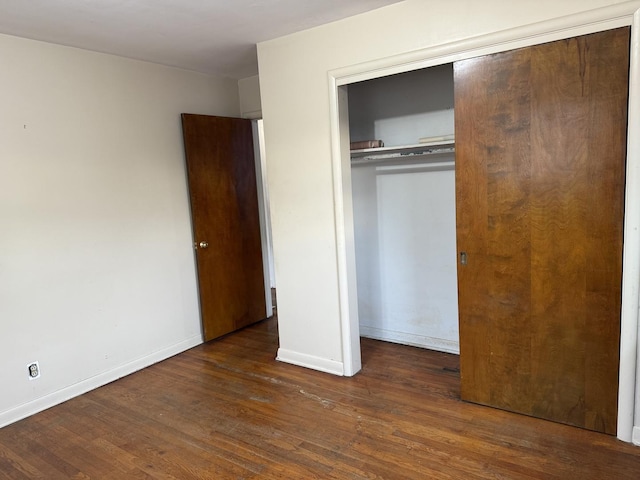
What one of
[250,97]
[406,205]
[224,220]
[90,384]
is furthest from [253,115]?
[90,384]

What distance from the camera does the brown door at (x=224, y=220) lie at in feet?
12.8

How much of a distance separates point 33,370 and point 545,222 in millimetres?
3309

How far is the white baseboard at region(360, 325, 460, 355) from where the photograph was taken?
3555 mm

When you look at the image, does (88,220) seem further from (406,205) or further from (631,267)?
(631,267)

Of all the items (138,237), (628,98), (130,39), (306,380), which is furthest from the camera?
(138,237)

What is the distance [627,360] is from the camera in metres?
2.21

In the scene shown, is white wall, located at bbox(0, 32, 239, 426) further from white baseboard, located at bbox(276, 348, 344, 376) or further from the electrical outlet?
white baseboard, located at bbox(276, 348, 344, 376)

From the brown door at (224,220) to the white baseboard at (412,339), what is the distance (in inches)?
49.3

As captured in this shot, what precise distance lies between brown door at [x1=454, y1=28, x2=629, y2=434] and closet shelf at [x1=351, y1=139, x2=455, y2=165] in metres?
0.60

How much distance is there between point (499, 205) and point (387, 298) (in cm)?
159

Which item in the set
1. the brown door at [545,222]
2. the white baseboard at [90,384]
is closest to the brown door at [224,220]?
the white baseboard at [90,384]

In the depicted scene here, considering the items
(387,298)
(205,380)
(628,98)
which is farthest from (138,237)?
(628,98)

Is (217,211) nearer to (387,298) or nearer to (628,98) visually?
(387,298)

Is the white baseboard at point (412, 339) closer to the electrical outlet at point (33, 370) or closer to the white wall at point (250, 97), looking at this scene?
the white wall at point (250, 97)
